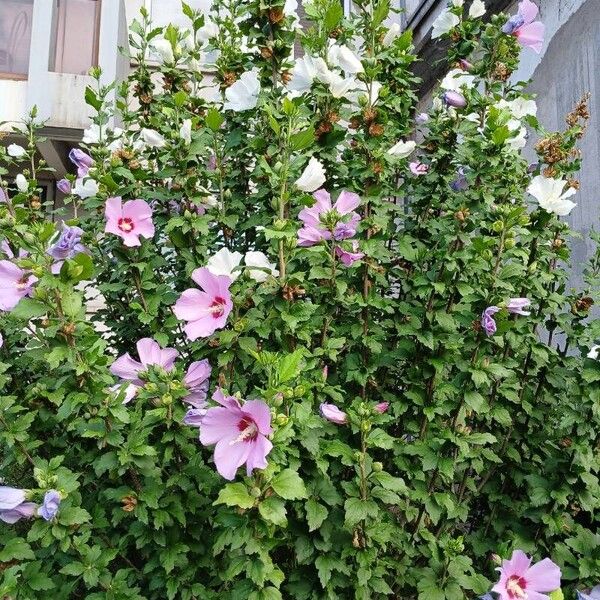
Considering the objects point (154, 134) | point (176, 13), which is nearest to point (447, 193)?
point (154, 134)

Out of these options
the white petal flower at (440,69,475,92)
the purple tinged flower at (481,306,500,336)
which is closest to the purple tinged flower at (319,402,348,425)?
the purple tinged flower at (481,306,500,336)

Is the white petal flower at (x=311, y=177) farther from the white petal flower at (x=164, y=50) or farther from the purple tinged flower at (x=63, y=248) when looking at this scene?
the white petal flower at (x=164, y=50)

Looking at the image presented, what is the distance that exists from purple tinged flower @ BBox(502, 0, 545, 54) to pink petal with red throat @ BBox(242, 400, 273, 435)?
1.42 meters

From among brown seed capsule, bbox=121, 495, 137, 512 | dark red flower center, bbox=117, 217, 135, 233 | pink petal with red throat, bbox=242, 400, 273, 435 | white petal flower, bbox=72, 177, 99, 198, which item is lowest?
brown seed capsule, bbox=121, 495, 137, 512

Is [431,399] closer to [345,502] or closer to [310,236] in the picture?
[345,502]

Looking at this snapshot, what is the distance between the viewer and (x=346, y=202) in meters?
1.58

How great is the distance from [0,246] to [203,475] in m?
0.93

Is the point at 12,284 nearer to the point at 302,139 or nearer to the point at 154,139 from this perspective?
the point at 154,139

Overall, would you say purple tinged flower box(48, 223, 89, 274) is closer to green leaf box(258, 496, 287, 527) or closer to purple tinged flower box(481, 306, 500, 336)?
green leaf box(258, 496, 287, 527)

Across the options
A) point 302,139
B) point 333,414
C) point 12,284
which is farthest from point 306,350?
point 12,284

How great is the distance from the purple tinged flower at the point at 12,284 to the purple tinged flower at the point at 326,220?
644mm

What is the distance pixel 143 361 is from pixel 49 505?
16.1 inches

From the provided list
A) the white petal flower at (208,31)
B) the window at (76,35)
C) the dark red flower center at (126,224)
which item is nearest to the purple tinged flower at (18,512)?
the dark red flower center at (126,224)

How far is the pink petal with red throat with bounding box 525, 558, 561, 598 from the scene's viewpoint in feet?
4.80
